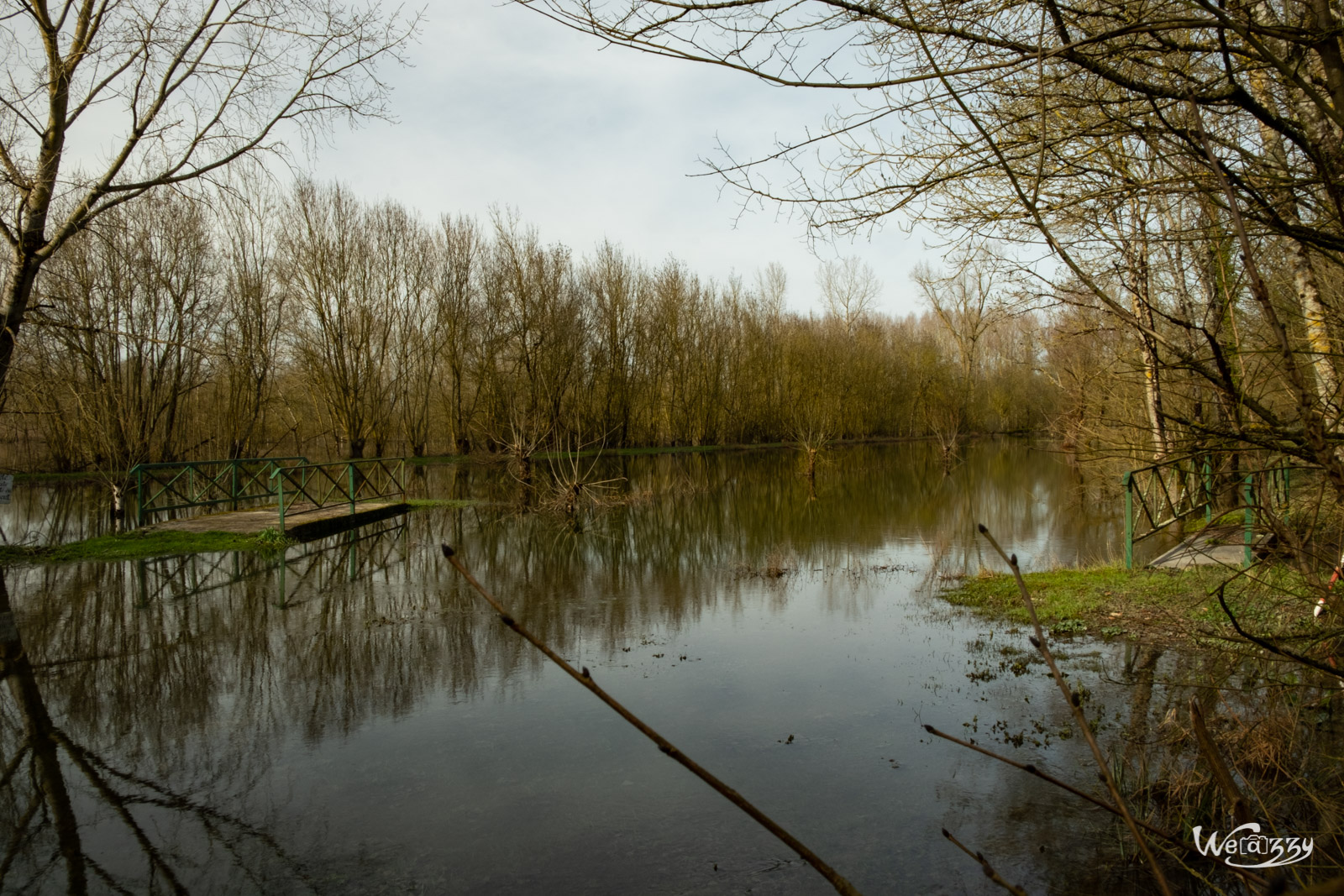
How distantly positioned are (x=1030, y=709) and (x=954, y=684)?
61cm

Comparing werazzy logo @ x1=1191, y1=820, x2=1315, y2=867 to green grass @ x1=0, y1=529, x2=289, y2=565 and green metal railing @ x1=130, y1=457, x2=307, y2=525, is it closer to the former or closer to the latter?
green grass @ x1=0, y1=529, x2=289, y2=565

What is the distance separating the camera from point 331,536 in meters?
13.8

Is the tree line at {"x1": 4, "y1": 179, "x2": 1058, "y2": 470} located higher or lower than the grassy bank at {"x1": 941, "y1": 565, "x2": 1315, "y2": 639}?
higher

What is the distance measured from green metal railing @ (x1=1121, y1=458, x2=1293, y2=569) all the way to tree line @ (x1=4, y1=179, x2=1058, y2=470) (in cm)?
233

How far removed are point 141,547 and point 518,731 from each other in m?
9.05

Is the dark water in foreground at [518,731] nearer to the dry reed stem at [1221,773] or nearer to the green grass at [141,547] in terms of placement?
the green grass at [141,547]

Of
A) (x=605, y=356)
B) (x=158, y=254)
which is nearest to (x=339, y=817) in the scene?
(x=158, y=254)

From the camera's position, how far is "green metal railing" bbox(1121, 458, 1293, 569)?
2041 mm

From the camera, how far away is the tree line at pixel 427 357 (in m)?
20.3

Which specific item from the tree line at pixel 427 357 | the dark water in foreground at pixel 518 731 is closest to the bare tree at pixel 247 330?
the tree line at pixel 427 357

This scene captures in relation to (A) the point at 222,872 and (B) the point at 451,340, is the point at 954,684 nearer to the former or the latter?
(A) the point at 222,872

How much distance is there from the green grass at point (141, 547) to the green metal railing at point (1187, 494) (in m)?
10.9

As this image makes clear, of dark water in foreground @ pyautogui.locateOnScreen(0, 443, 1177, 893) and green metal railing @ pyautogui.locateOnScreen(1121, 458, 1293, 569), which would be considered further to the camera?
dark water in foreground @ pyautogui.locateOnScreen(0, 443, 1177, 893)

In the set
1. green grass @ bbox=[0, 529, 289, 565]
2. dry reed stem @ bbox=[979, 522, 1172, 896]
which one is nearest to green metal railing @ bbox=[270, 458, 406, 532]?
green grass @ bbox=[0, 529, 289, 565]
